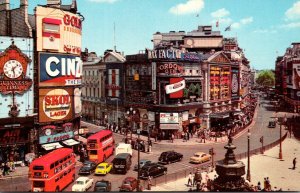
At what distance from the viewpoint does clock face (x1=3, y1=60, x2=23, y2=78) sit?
4525 centimetres

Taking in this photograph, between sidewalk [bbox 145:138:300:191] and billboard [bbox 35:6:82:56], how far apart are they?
25265 mm

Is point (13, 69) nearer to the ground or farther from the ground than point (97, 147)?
farther from the ground

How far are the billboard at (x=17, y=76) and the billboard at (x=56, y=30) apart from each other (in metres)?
1.89

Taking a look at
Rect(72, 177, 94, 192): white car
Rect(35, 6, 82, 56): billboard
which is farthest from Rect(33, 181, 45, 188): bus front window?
Rect(35, 6, 82, 56): billboard

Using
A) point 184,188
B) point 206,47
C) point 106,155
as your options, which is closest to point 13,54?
point 106,155

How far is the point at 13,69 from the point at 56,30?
323 inches

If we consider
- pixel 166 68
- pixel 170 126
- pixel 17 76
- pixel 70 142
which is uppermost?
pixel 166 68

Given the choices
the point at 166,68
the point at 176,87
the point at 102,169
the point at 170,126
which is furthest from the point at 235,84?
the point at 102,169

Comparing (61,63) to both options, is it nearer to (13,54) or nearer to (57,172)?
(13,54)

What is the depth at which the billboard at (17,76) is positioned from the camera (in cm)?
4512

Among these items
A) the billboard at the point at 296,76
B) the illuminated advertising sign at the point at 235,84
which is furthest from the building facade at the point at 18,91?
the billboard at the point at 296,76

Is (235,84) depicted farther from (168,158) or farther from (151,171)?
(151,171)

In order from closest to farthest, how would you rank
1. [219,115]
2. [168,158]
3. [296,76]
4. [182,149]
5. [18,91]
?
[168,158] < [18,91] < [182,149] < [219,115] < [296,76]

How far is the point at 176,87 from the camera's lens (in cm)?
6506
